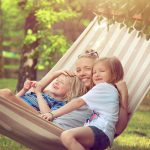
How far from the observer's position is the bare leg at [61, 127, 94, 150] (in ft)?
11.9

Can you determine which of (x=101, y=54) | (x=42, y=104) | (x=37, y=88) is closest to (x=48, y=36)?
(x=101, y=54)

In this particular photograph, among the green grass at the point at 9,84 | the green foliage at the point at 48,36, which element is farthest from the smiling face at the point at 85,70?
the green grass at the point at 9,84

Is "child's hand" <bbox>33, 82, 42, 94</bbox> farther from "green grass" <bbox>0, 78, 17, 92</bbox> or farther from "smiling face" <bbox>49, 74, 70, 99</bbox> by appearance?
"green grass" <bbox>0, 78, 17, 92</bbox>

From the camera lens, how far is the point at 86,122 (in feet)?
13.8

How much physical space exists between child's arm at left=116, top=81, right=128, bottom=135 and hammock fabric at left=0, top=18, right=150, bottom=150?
0.38 feet

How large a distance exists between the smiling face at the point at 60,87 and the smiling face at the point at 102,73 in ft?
1.62

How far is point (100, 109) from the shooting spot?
3975 millimetres

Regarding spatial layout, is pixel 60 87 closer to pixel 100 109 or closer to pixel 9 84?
pixel 100 109

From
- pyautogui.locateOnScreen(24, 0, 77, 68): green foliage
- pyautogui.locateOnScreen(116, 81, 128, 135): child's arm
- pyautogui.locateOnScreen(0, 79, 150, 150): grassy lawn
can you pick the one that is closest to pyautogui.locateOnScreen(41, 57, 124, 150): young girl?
pyautogui.locateOnScreen(116, 81, 128, 135): child's arm

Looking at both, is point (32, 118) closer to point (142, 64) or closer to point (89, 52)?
point (89, 52)

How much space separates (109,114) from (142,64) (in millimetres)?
1158

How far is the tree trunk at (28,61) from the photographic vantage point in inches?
415

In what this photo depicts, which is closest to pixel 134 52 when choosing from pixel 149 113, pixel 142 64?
pixel 142 64

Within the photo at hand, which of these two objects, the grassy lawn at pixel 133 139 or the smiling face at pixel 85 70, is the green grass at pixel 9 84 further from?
the smiling face at pixel 85 70
